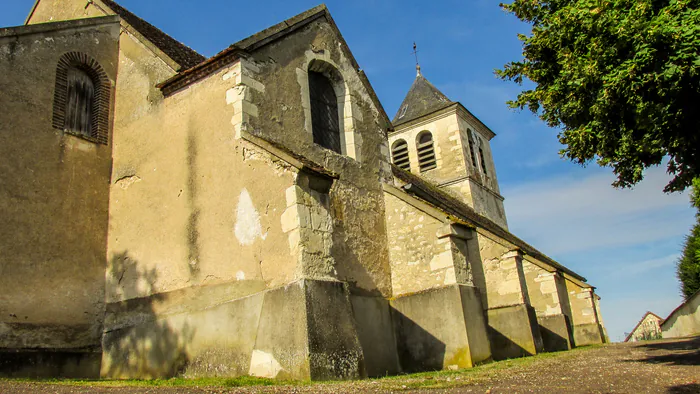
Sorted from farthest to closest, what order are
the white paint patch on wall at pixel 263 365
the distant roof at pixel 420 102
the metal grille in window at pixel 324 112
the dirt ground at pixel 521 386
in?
the distant roof at pixel 420 102
the metal grille in window at pixel 324 112
the white paint patch on wall at pixel 263 365
the dirt ground at pixel 521 386

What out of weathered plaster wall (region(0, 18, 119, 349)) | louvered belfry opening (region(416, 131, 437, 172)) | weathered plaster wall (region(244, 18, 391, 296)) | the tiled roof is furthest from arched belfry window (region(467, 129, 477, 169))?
weathered plaster wall (region(0, 18, 119, 349))

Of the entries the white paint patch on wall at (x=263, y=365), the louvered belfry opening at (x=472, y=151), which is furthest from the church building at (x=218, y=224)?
the louvered belfry opening at (x=472, y=151)

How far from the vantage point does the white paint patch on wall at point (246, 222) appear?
7.73m

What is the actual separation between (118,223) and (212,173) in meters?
2.44

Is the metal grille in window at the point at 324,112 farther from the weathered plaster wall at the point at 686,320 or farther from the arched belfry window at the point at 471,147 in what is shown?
the weathered plaster wall at the point at 686,320

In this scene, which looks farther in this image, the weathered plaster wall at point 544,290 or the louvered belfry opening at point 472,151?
the louvered belfry opening at point 472,151

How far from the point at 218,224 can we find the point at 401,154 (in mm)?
18663

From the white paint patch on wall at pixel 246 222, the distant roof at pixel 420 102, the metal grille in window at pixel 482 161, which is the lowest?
the white paint patch on wall at pixel 246 222

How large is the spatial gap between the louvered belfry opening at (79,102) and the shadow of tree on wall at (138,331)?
2646 millimetres

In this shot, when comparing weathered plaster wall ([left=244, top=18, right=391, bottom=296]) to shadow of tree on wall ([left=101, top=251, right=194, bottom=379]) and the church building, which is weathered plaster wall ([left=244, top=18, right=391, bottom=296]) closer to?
the church building

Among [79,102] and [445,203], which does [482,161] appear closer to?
[445,203]

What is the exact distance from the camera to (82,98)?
34.0 ft

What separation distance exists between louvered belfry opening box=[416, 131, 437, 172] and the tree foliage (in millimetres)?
17735

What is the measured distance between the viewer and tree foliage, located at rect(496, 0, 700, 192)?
5672mm
